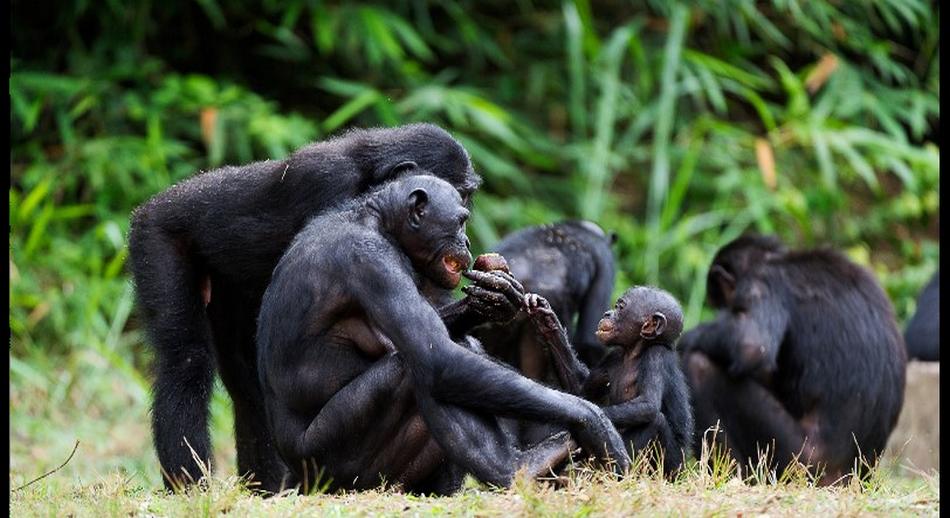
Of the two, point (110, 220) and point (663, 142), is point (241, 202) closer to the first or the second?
point (110, 220)

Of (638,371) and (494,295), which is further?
(638,371)

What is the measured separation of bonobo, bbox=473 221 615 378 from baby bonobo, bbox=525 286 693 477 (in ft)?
4.39

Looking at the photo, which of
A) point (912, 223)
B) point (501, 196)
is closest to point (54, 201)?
point (501, 196)

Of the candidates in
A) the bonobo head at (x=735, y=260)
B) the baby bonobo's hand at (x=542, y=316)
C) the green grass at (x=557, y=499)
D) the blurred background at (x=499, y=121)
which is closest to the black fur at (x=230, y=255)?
the green grass at (x=557, y=499)

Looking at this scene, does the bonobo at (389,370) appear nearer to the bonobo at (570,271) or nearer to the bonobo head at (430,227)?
the bonobo head at (430,227)

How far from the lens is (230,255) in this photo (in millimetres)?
6211

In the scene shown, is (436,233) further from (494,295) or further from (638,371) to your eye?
(638,371)

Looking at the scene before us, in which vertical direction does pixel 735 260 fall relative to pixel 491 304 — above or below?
below

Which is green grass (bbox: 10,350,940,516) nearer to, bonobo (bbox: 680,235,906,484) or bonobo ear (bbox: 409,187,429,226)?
bonobo ear (bbox: 409,187,429,226)

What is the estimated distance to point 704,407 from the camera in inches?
305

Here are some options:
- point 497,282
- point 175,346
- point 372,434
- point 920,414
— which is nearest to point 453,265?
point 497,282

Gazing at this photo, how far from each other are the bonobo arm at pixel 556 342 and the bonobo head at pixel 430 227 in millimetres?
376

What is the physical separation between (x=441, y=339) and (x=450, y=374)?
13 cm

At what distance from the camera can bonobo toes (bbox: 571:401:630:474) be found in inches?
199
